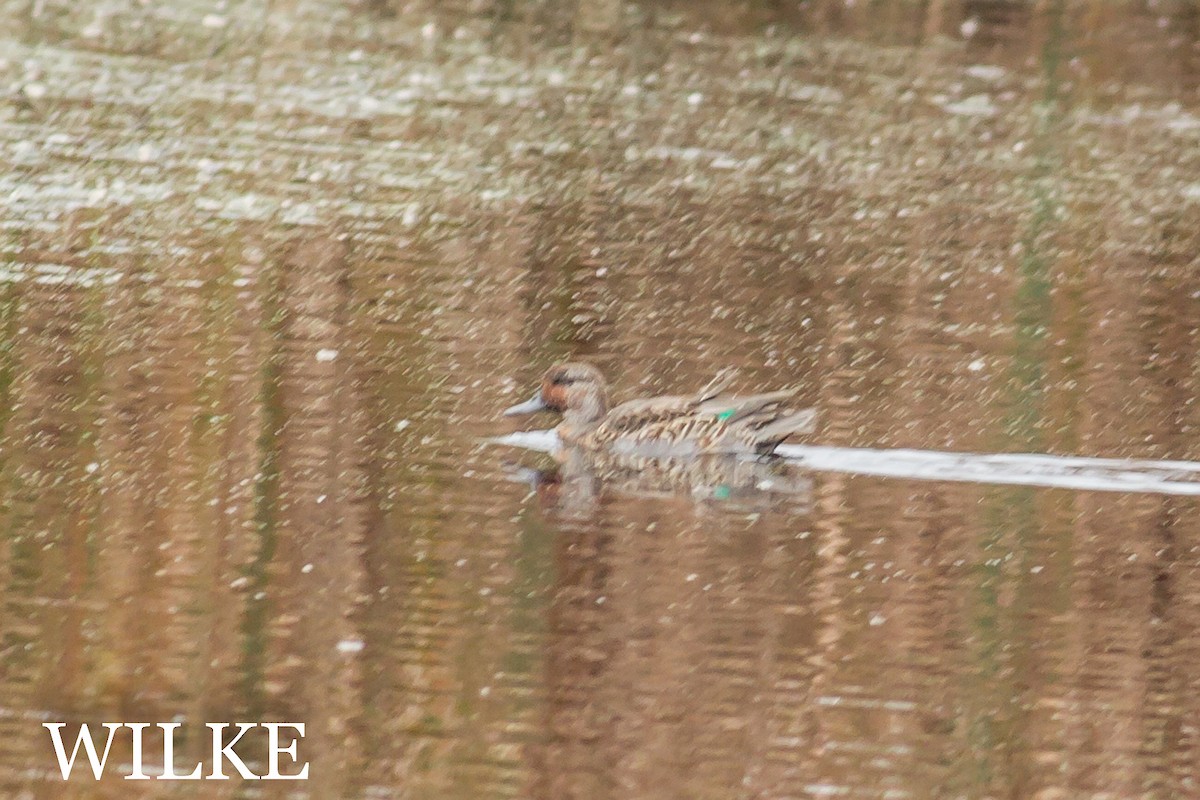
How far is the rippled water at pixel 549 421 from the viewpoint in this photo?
7820 mm

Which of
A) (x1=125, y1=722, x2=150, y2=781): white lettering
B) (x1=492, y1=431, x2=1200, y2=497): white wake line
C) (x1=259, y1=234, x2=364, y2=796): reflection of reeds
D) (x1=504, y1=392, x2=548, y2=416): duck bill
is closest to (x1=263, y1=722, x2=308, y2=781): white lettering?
(x1=259, y1=234, x2=364, y2=796): reflection of reeds

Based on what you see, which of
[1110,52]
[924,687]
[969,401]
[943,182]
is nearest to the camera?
[924,687]

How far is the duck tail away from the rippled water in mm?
205

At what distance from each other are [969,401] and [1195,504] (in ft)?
5.23

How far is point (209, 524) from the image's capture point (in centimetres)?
952

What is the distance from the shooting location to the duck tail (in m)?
10.9

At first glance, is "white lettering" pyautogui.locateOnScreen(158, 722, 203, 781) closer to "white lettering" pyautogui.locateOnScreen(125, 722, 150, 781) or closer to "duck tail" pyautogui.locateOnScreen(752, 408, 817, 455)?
"white lettering" pyautogui.locateOnScreen(125, 722, 150, 781)

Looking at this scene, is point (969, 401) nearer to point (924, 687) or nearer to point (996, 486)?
point (996, 486)

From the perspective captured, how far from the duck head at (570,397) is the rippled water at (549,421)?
215 millimetres

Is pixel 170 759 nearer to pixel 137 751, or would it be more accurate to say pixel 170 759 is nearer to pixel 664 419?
pixel 137 751

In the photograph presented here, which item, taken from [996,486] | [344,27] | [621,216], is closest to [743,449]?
[996,486]

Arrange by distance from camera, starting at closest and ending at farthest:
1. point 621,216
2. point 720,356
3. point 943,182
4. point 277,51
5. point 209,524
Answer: point 209,524 → point 720,356 → point 621,216 → point 943,182 → point 277,51

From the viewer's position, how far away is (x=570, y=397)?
451 inches

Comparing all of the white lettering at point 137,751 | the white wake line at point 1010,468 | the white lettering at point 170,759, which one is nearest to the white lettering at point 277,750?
the white lettering at point 170,759
